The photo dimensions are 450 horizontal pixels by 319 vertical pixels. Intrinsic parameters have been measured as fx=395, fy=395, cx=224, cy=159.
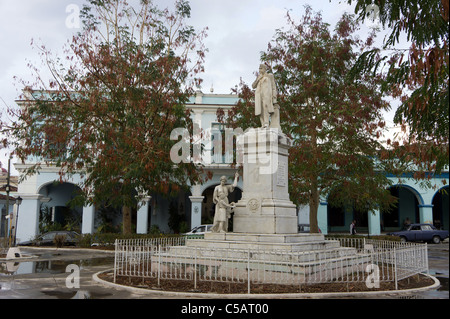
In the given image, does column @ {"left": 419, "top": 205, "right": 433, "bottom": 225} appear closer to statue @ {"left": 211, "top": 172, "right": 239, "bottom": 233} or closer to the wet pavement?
the wet pavement

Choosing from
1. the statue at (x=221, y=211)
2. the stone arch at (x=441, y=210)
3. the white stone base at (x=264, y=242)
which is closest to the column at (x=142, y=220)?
the statue at (x=221, y=211)

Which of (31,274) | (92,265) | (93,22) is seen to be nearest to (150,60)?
(93,22)

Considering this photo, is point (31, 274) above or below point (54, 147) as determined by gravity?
Answer: below

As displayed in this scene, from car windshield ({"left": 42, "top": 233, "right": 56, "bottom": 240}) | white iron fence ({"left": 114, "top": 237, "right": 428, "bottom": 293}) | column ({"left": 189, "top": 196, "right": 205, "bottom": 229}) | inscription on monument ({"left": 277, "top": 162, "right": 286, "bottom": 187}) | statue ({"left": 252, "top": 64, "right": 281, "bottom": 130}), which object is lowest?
car windshield ({"left": 42, "top": 233, "right": 56, "bottom": 240})

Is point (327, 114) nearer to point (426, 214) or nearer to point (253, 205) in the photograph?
point (253, 205)

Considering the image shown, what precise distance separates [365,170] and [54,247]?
15.3 metres

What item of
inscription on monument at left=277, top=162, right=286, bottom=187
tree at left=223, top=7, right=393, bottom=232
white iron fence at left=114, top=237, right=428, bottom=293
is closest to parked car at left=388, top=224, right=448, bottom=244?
tree at left=223, top=7, right=393, bottom=232

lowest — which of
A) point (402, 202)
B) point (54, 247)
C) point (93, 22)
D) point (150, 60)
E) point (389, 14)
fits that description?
point (54, 247)

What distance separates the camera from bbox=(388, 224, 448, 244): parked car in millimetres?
24141

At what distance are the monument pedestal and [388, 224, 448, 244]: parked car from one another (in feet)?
54.8

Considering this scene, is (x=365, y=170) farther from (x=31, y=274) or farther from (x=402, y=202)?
(x=402, y=202)

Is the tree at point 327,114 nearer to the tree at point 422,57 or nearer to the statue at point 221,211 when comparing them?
the statue at point 221,211

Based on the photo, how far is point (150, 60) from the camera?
16875 millimetres

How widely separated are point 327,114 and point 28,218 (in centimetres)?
1920
